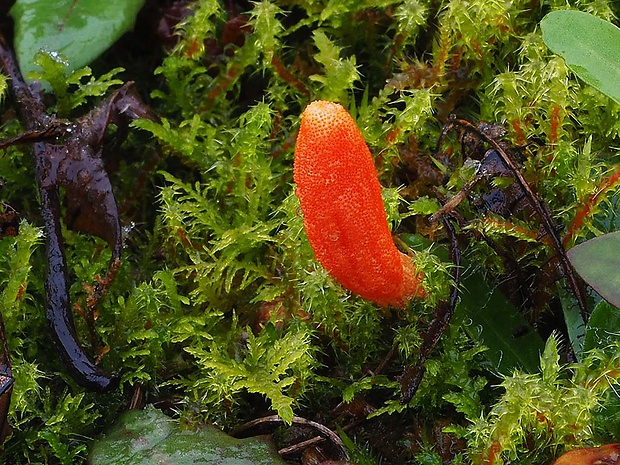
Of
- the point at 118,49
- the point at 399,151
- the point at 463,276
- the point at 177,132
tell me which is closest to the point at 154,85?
the point at 118,49

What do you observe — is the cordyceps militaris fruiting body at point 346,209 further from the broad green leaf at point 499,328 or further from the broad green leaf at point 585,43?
the broad green leaf at point 585,43

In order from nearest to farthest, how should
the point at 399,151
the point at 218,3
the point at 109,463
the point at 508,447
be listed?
the point at 508,447
the point at 109,463
the point at 399,151
the point at 218,3

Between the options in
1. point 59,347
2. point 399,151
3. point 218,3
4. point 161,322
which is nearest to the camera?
point 59,347

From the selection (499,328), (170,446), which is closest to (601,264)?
(499,328)

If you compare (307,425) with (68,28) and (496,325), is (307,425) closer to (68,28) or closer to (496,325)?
(496,325)

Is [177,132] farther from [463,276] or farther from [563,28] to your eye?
[563,28]
